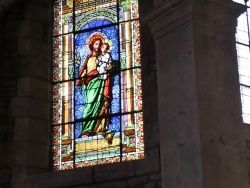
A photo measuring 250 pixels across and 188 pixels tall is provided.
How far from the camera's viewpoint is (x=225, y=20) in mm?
6301

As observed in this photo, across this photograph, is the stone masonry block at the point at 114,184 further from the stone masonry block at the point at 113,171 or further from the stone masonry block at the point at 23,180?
the stone masonry block at the point at 23,180

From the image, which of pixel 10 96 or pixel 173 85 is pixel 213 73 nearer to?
pixel 173 85

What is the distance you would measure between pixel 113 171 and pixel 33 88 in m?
1.68

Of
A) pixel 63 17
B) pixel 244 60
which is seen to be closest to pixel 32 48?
pixel 63 17

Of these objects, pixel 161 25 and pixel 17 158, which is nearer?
pixel 161 25

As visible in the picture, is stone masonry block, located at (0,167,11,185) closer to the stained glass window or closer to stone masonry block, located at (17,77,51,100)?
the stained glass window

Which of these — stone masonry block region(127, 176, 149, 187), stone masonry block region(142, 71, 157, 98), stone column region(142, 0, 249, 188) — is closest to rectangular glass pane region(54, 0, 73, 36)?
stone masonry block region(142, 71, 157, 98)

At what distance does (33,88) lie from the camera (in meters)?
8.87

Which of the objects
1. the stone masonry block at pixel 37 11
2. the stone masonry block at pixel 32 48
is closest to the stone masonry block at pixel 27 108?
the stone masonry block at pixel 32 48

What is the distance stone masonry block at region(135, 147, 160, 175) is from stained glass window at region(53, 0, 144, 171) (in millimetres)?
241

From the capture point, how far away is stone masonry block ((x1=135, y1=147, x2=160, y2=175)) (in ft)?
25.7

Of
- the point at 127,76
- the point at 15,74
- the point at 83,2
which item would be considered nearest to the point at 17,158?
the point at 15,74

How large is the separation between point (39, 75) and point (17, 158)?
47.8 inches

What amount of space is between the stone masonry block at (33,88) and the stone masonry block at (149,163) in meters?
1.78
